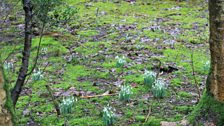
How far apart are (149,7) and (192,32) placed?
12.2ft

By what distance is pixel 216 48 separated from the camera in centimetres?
397

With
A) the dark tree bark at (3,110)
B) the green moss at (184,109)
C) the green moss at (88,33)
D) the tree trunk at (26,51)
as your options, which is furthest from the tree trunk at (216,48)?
the green moss at (88,33)

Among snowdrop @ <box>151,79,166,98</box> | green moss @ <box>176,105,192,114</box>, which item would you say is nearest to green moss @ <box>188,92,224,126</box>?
green moss @ <box>176,105,192,114</box>

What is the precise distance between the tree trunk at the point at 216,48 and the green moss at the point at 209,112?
73 mm

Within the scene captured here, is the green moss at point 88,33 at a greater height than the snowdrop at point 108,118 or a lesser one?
lesser

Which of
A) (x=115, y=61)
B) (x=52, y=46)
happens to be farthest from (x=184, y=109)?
(x=52, y=46)

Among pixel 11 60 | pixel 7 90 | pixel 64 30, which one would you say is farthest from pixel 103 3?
pixel 7 90

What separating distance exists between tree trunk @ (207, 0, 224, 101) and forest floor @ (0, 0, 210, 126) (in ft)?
2.44

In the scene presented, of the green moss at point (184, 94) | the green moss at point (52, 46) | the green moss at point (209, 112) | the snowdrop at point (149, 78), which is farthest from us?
the green moss at point (52, 46)

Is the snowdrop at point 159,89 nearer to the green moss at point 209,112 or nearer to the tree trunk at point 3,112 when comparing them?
the green moss at point 209,112

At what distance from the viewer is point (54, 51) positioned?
8.77 meters

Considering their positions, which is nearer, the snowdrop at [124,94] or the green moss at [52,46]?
the snowdrop at [124,94]

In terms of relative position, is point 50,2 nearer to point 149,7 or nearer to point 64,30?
point 64,30

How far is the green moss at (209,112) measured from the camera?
4141 mm
